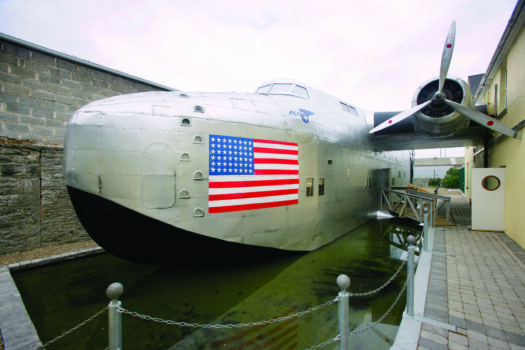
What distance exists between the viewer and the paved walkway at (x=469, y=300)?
3.02 metres

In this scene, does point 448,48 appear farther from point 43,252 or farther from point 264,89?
point 43,252

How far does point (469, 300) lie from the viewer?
3939 mm

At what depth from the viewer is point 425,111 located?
835 centimetres

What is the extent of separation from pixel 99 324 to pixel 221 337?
1.97m

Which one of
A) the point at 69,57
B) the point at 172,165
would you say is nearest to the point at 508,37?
the point at 172,165

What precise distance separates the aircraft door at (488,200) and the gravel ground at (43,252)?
11.8m

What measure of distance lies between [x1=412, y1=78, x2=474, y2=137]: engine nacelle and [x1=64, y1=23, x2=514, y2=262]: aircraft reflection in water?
2.1 inches

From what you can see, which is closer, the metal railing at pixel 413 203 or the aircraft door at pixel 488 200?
the aircraft door at pixel 488 200

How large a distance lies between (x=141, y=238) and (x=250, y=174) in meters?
2.36

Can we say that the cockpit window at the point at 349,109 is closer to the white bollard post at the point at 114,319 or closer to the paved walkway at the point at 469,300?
the paved walkway at the point at 469,300

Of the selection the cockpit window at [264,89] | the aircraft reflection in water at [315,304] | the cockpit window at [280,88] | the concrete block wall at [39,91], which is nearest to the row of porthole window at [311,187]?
the aircraft reflection in water at [315,304]

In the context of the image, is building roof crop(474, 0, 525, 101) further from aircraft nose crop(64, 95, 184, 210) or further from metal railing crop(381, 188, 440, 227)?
aircraft nose crop(64, 95, 184, 210)

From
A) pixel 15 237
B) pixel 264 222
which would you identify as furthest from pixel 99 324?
pixel 15 237

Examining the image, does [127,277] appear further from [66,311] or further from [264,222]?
[264,222]
